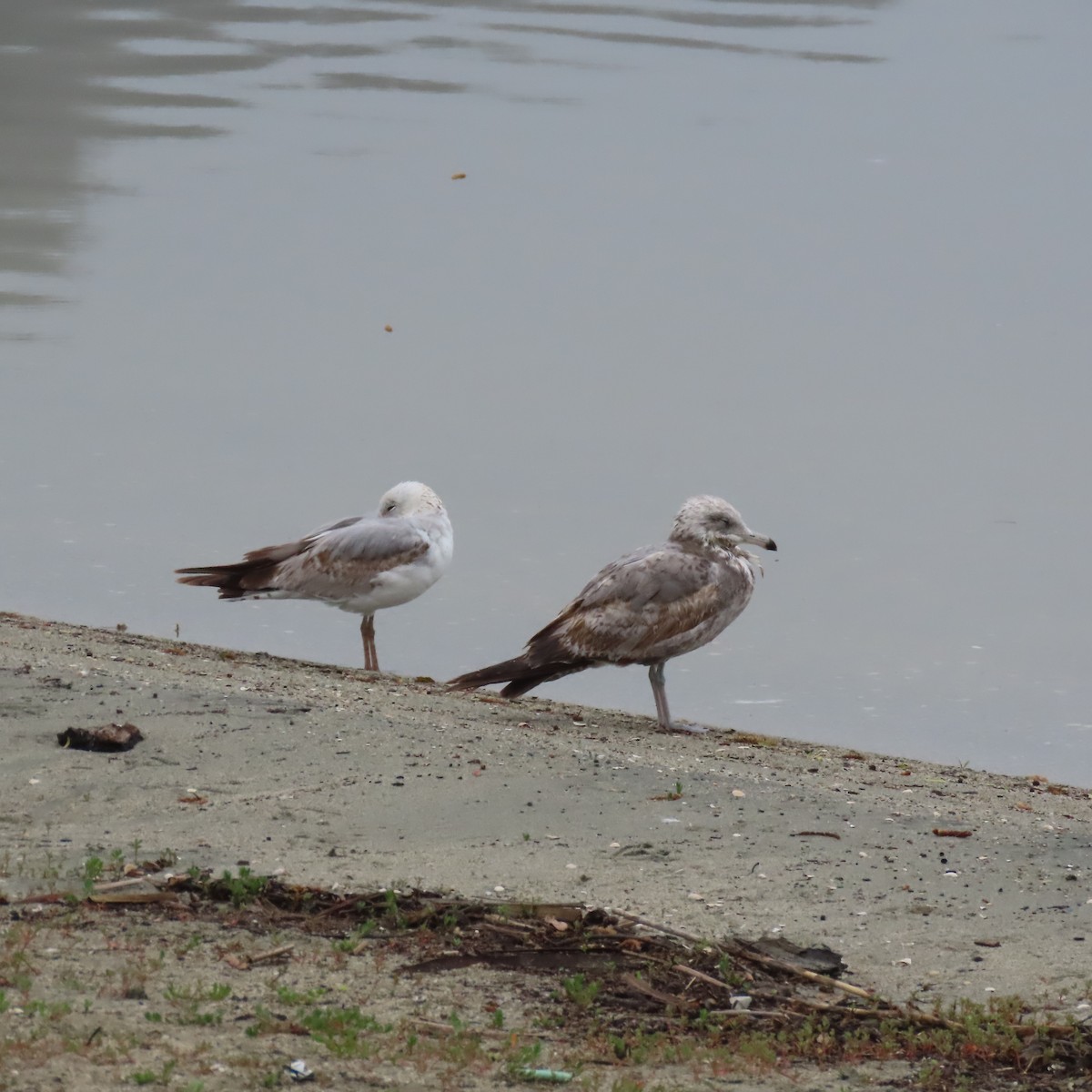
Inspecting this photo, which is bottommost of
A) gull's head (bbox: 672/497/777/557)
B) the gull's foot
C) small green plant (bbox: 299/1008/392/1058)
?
the gull's foot

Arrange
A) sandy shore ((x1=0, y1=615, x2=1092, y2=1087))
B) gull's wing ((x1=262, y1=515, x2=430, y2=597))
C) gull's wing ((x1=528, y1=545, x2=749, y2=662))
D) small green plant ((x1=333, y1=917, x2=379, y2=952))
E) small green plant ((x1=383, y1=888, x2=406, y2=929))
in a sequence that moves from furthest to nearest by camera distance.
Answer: gull's wing ((x1=262, y1=515, x2=430, y2=597)), gull's wing ((x1=528, y1=545, x2=749, y2=662)), sandy shore ((x1=0, y1=615, x2=1092, y2=1087)), small green plant ((x1=383, y1=888, x2=406, y2=929)), small green plant ((x1=333, y1=917, x2=379, y2=952))

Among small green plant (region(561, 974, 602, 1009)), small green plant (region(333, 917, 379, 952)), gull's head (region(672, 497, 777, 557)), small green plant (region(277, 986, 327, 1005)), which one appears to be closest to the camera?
small green plant (region(277, 986, 327, 1005))

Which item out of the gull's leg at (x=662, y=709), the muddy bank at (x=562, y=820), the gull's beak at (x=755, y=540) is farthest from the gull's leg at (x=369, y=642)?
the gull's beak at (x=755, y=540)

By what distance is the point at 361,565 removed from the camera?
950 cm

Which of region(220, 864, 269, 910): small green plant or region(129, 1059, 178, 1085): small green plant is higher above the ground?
region(129, 1059, 178, 1085): small green plant

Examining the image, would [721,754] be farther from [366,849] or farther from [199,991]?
[199,991]

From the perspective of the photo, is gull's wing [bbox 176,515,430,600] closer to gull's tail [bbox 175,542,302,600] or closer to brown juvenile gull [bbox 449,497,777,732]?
gull's tail [bbox 175,542,302,600]

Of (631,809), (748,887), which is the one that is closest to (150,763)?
(631,809)

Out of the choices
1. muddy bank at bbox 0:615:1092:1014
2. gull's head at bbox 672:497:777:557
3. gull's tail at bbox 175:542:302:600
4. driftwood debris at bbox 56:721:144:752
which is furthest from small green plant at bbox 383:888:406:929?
gull's tail at bbox 175:542:302:600

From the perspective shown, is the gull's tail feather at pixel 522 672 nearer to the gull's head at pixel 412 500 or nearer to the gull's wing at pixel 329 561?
the gull's wing at pixel 329 561

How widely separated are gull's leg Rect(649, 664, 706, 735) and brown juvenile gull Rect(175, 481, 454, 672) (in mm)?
1852

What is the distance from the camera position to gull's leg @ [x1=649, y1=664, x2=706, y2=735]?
7898mm

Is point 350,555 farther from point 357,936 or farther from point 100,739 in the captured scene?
point 357,936

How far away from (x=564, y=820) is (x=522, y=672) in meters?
2.34
